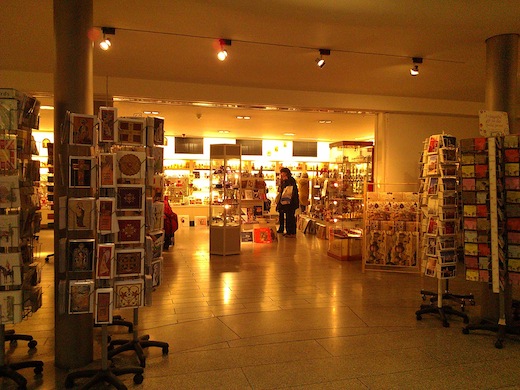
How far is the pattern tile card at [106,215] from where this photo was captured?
128 inches

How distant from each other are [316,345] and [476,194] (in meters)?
2.34

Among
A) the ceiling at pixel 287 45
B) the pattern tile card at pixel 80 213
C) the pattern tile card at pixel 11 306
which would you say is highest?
the ceiling at pixel 287 45

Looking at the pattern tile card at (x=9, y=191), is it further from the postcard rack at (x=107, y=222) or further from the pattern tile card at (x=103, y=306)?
the pattern tile card at (x=103, y=306)

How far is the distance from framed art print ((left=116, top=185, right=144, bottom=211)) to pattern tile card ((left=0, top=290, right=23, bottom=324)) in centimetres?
106

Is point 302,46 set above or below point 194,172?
above

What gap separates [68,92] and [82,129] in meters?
0.51

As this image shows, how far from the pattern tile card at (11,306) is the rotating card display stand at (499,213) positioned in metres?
4.39

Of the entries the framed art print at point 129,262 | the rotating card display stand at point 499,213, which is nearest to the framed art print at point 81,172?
the framed art print at point 129,262

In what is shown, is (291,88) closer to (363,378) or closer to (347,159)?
(347,159)

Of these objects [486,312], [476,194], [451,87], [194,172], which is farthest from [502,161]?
[194,172]

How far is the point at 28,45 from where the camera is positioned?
5582mm

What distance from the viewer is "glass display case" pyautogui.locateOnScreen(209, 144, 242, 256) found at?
8.92 metres

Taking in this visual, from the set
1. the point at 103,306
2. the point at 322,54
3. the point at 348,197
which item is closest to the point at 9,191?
the point at 103,306

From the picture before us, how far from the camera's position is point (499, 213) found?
4.41 meters
